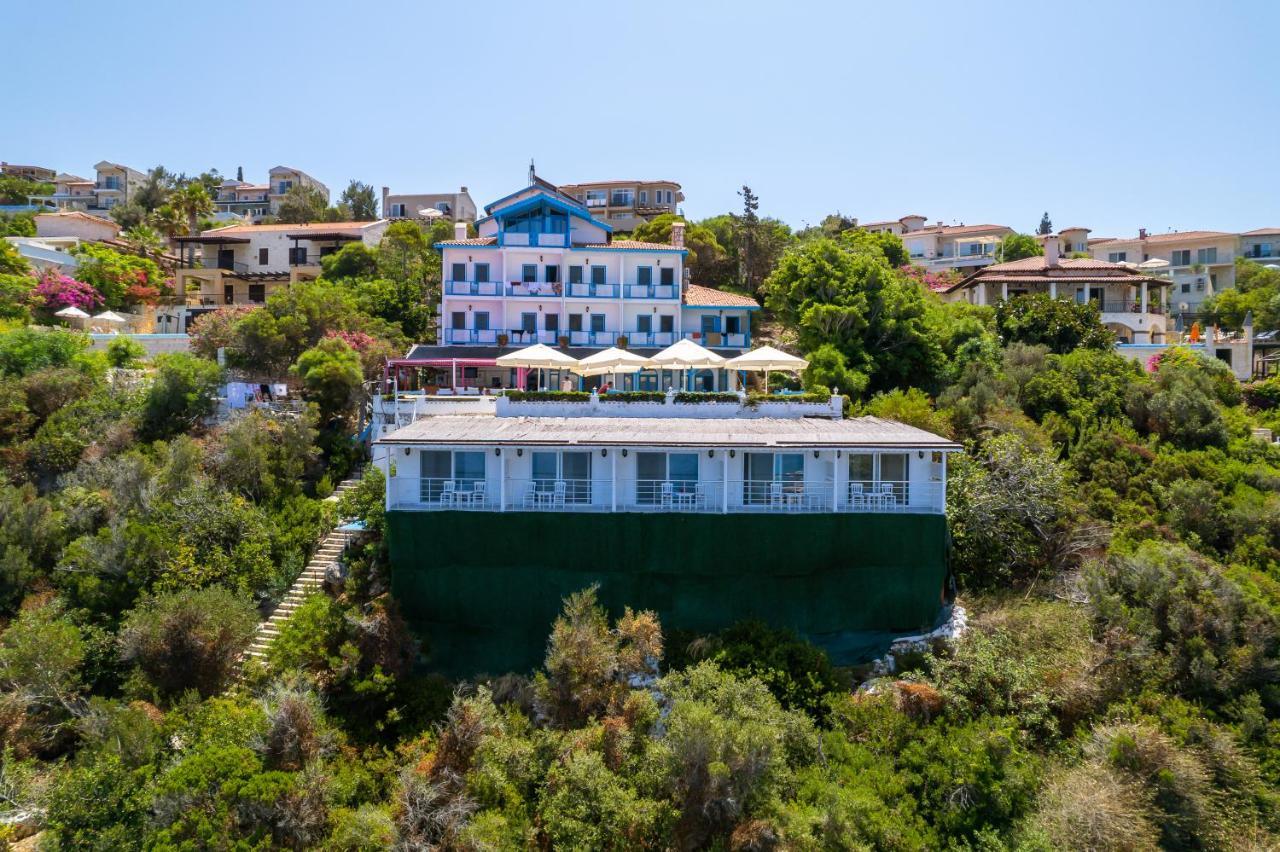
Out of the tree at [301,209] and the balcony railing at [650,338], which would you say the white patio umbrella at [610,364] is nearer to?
the balcony railing at [650,338]

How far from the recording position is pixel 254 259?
5397cm

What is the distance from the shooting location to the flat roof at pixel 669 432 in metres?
20.1

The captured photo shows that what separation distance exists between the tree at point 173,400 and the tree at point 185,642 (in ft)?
36.4

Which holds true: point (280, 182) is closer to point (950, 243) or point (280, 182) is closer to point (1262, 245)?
point (950, 243)

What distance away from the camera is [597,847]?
14977 millimetres

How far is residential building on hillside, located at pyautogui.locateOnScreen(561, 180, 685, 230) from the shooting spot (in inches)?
2778

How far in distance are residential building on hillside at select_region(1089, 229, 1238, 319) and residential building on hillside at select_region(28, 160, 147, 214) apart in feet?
331

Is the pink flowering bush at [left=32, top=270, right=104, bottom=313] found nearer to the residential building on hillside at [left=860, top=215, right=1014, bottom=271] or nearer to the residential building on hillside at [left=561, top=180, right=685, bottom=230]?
the residential building on hillside at [left=561, top=180, right=685, bottom=230]

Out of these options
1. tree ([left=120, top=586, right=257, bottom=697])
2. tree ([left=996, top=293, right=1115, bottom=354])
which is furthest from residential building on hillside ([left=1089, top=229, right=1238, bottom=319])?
tree ([left=120, top=586, right=257, bottom=697])

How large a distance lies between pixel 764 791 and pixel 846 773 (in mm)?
1899

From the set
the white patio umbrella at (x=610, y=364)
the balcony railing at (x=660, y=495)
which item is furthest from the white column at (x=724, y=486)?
the white patio umbrella at (x=610, y=364)

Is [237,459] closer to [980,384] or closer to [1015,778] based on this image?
[1015,778]

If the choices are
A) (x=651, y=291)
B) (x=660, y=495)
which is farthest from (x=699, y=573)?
(x=651, y=291)

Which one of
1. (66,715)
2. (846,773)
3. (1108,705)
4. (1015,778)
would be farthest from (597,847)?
(66,715)
